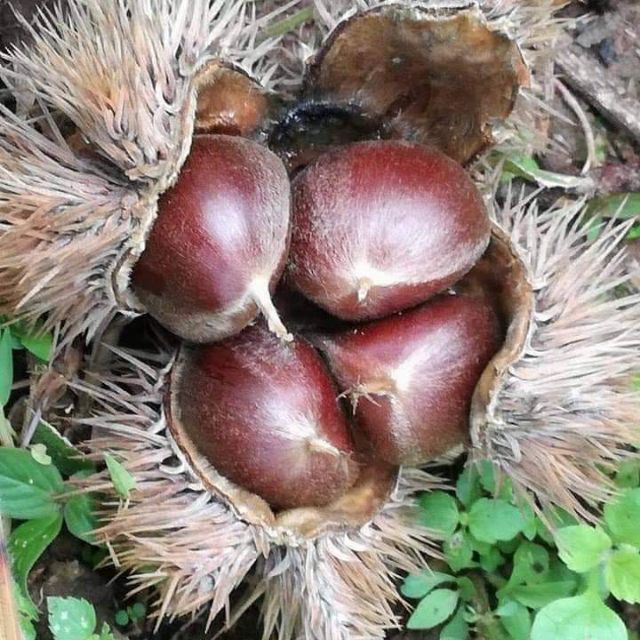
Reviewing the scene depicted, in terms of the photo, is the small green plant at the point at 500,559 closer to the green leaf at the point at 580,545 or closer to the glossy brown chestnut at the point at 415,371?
the green leaf at the point at 580,545

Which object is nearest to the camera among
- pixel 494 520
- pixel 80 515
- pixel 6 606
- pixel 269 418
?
pixel 6 606

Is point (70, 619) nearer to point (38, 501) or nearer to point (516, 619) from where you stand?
point (38, 501)

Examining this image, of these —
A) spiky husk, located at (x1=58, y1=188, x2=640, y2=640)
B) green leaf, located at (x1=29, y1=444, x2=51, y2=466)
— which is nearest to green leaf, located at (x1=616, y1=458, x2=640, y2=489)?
spiky husk, located at (x1=58, y1=188, x2=640, y2=640)

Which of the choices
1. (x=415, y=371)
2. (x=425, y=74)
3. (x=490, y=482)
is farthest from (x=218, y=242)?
(x=490, y=482)

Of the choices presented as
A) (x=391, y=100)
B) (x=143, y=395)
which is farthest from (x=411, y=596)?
(x=391, y=100)

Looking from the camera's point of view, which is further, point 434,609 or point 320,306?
point 434,609

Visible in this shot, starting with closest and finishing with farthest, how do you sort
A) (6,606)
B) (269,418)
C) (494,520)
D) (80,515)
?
1. (6,606)
2. (269,418)
3. (80,515)
4. (494,520)
